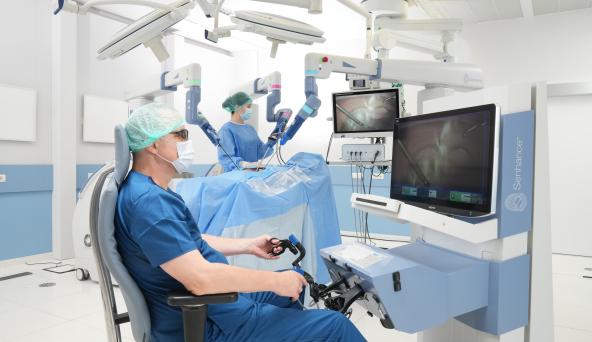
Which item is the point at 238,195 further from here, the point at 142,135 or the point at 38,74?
the point at 38,74

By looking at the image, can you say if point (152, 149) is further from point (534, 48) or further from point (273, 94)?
point (534, 48)

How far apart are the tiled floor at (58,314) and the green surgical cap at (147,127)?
4.91 ft

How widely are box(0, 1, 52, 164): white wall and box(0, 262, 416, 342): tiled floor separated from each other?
1.18 metres

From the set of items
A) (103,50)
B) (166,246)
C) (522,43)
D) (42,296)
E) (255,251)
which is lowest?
(42,296)

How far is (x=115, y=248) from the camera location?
1178 millimetres

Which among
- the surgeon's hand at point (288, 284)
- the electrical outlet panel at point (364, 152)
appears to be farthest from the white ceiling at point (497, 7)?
the surgeon's hand at point (288, 284)

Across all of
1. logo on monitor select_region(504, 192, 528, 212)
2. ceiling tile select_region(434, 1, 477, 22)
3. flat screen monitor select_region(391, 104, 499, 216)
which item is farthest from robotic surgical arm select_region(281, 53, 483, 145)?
ceiling tile select_region(434, 1, 477, 22)

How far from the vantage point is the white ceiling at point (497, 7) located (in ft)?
14.1

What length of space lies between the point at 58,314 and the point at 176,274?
6.89 feet

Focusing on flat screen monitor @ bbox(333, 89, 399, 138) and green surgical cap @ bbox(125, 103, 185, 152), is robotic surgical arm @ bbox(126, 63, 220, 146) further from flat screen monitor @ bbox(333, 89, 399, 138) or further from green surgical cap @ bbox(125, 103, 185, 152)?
flat screen monitor @ bbox(333, 89, 399, 138)

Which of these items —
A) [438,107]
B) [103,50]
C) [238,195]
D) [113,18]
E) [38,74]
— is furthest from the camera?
[113,18]

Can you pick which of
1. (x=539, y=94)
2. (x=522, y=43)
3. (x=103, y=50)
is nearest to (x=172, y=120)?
(x=539, y=94)

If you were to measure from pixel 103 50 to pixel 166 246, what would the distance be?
1823mm

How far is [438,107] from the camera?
178 cm
